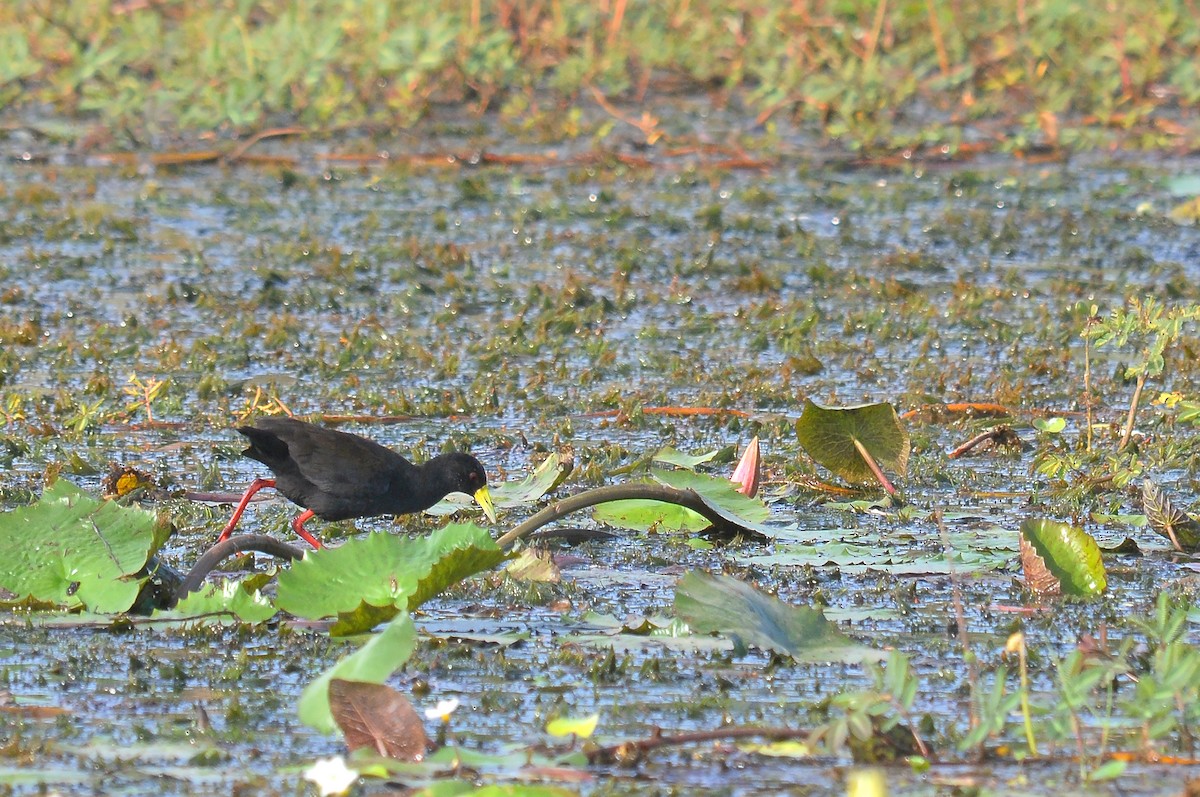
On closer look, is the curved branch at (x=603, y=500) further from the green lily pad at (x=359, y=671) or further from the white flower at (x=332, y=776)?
the white flower at (x=332, y=776)

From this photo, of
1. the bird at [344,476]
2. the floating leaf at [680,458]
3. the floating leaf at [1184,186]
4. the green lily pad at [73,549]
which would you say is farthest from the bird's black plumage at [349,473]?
the floating leaf at [1184,186]

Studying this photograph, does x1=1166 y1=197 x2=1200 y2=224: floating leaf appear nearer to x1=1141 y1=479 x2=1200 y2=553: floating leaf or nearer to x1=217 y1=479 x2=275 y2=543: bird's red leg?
x1=1141 y1=479 x2=1200 y2=553: floating leaf

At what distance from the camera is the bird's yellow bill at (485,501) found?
5.17m

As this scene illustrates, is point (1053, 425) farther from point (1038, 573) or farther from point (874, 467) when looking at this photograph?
point (1038, 573)

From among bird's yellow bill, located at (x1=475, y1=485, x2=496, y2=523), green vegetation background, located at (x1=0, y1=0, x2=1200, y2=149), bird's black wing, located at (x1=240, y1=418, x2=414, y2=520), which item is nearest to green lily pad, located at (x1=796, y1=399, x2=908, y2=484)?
bird's yellow bill, located at (x1=475, y1=485, x2=496, y2=523)

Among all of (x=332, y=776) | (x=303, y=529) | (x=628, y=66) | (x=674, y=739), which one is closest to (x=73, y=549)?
(x=303, y=529)

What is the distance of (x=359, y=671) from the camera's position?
339 cm

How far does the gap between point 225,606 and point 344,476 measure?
38.0 inches

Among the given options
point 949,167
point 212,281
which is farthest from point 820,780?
point 949,167

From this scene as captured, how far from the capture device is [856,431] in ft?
18.1

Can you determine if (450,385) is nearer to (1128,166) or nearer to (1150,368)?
(1150,368)

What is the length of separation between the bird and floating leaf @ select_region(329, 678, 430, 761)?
1685 mm

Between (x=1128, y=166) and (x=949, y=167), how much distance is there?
3.26 ft

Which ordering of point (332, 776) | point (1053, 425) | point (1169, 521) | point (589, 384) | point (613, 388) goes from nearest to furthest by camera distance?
point (332, 776), point (1169, 521), point (1053, 425), point (613, 388), point (589, 384)
